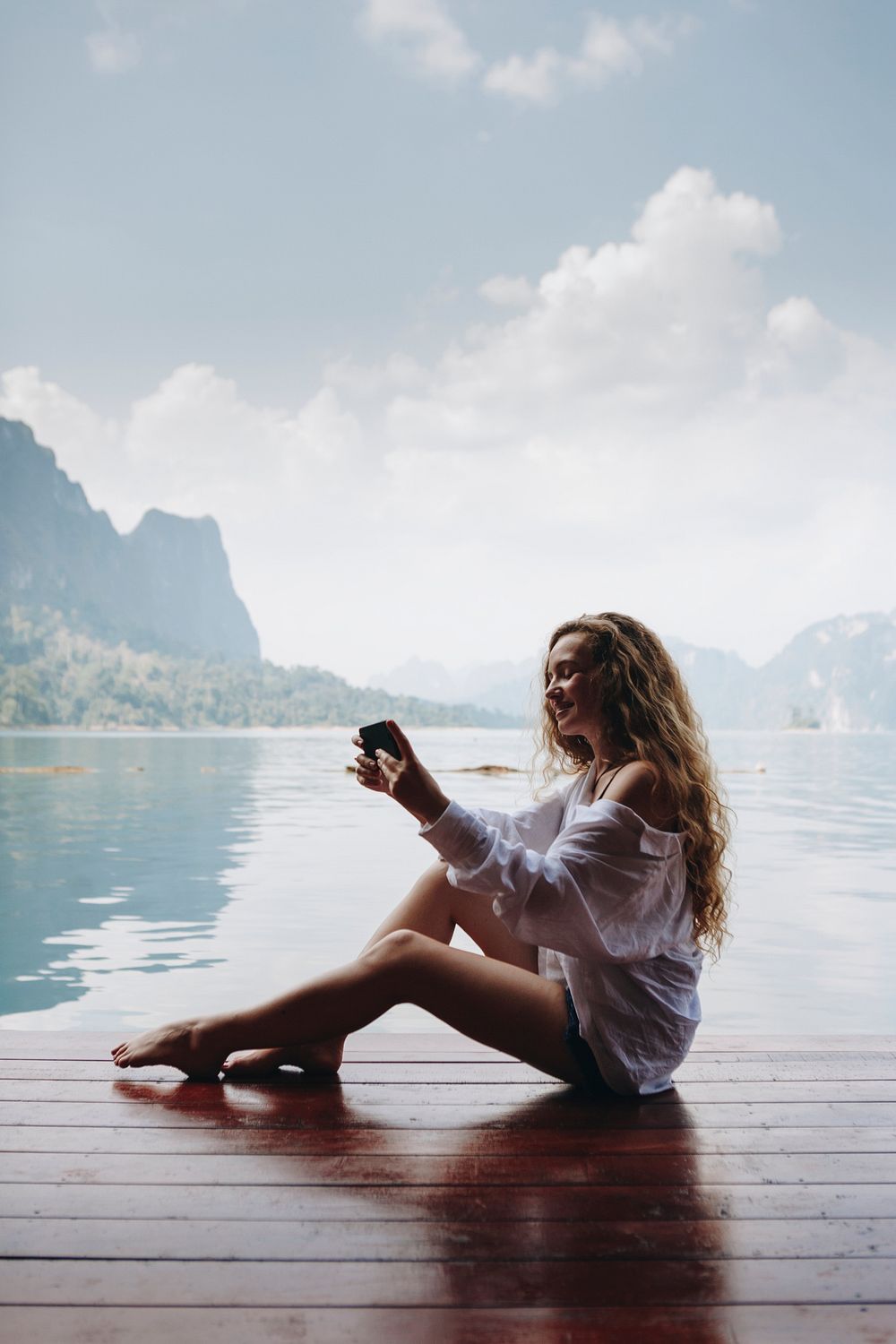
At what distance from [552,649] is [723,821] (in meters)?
0.39

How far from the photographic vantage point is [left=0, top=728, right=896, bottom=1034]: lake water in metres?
4.52

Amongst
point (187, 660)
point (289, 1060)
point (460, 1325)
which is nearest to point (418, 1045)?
point (289, 1060)

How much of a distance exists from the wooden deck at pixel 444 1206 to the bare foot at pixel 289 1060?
35 millimetres

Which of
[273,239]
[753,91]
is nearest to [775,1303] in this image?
[753,91]

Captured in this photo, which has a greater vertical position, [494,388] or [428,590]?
[494,388]

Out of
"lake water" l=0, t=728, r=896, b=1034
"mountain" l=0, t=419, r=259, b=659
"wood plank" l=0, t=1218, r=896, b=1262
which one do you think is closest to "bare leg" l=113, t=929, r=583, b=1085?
"wood plank" l=0, t=1218, r=896, b=1262

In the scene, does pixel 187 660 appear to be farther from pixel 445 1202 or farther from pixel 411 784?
pixel 445 1202

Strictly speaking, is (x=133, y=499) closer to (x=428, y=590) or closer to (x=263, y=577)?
(x=263, y=577)

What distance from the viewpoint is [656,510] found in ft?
180

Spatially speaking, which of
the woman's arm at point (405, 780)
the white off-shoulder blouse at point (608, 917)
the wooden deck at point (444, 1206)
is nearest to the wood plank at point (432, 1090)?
the wooden deck at point (444, 1206)

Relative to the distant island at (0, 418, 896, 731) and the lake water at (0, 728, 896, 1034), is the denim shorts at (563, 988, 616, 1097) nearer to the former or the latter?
the lake water at (0, 728, 896, 1034)

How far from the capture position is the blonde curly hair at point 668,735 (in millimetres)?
1631

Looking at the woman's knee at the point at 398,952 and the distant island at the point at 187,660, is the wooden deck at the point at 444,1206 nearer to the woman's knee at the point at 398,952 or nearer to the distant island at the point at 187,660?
the woman's knee at the point at 398,952

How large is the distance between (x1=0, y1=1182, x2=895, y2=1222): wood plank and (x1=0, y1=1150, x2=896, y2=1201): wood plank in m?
0.02
